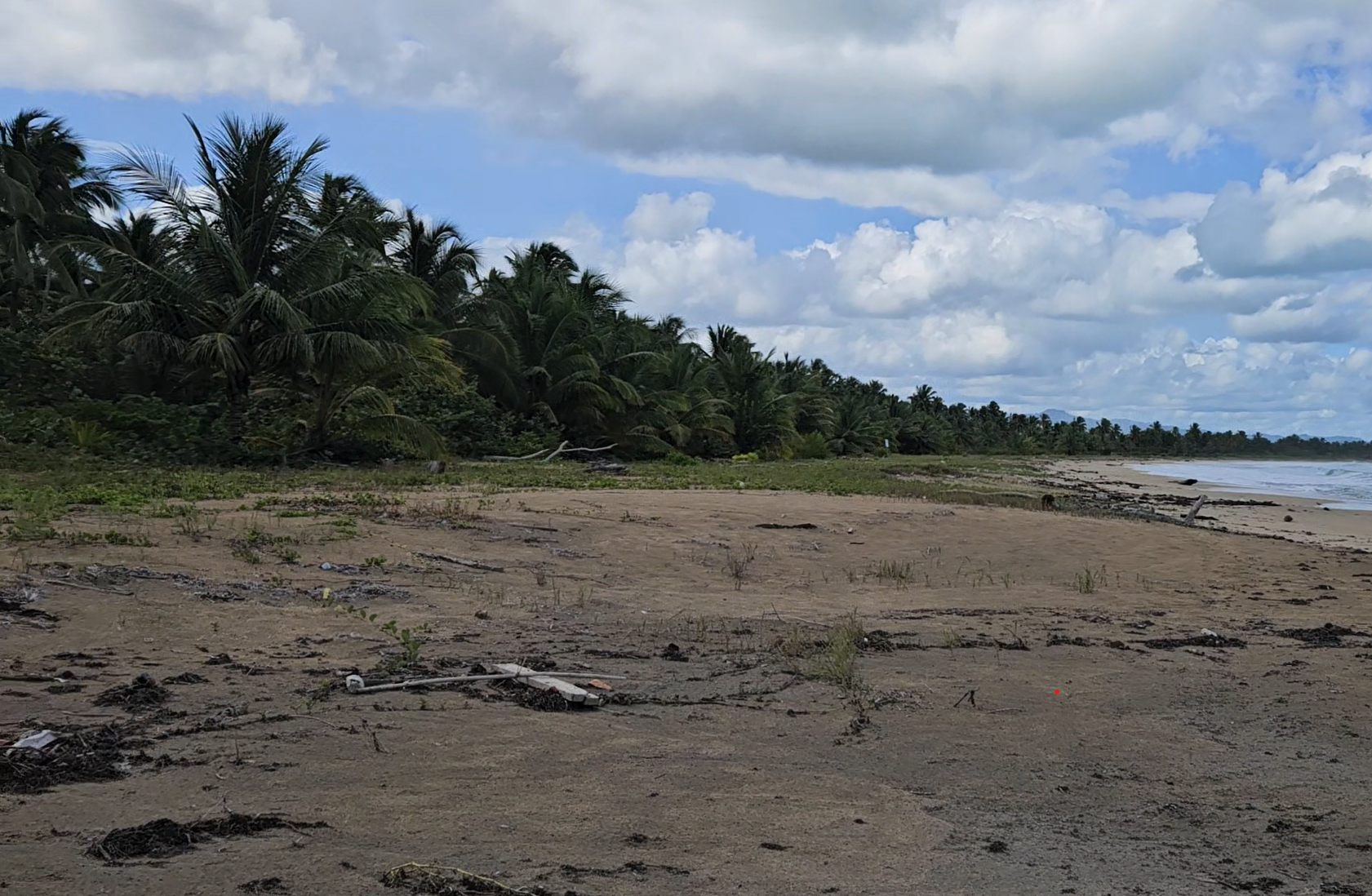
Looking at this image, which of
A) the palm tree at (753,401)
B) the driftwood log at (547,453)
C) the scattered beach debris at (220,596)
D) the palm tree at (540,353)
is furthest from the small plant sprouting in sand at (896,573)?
the palm tree at (753,401)

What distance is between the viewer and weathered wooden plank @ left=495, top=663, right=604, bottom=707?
515cm

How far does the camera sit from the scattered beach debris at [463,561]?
29.0 feet

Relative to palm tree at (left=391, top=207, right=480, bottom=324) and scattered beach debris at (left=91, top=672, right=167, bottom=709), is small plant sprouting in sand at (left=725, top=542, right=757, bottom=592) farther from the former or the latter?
palm tree at (left=391, top=207, right=480, bottom=324)

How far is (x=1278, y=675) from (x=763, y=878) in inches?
178

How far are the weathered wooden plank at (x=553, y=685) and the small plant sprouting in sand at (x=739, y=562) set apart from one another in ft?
12.6

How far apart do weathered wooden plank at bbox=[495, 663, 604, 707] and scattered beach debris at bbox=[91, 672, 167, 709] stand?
1552 millimetres

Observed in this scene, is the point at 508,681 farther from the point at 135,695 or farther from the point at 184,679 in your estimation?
the point at 135,695

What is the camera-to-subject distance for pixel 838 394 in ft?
176

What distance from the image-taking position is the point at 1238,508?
25.0 metres

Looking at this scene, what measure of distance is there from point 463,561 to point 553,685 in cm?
387

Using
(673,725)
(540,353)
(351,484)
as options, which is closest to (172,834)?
(673,725)

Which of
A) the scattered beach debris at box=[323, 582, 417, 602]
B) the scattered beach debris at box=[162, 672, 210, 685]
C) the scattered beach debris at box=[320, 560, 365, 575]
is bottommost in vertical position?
the scattered beach debris at box=[162, 672, 210, 685]

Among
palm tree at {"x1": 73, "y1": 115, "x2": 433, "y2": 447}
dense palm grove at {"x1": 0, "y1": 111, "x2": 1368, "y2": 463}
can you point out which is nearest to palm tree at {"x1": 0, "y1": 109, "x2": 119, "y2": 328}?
dense palm grove at {"x1": 0, "y1": 111, "x2": 1368, "y2": 463}

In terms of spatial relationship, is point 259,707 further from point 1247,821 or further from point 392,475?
point 392,475
